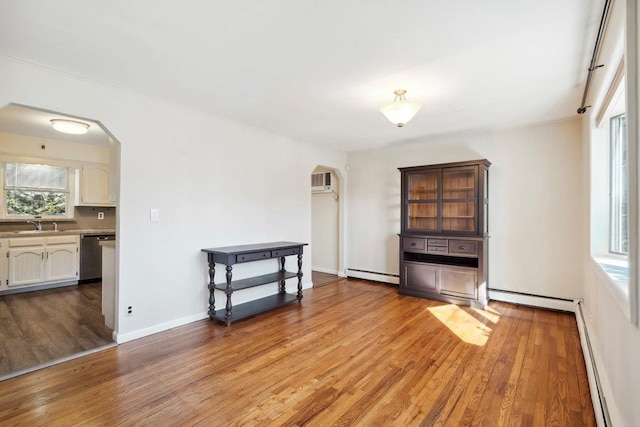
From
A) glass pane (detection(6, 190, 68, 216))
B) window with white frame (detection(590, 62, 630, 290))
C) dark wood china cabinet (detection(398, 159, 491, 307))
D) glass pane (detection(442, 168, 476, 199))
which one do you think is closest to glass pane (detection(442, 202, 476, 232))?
dark wood china cabinet (detection(398, 159, 491, 307))

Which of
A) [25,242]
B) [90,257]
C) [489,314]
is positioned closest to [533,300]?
[489,314]

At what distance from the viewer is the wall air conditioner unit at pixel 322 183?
20.8 feet

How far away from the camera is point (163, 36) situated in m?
2.11

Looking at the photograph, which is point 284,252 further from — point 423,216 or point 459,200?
point 459,200

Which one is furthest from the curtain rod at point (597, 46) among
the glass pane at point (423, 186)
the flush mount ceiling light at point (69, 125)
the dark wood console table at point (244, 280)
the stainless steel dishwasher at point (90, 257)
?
the stainless steel dishwasher at point (90, 257)

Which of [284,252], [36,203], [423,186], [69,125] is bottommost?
[284,252]

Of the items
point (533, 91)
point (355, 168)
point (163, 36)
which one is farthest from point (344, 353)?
point (355, 168)

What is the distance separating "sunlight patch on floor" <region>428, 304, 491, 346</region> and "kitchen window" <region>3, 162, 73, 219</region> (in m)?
6.38

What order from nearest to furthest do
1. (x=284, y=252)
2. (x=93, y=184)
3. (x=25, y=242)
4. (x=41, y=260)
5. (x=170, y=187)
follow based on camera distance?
(x=170, y=187) < (x=284, y=252) < (x=25, y=242) < (x=41, y=260) < (x=93, y=184)

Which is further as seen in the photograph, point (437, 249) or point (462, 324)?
point (437, 249)

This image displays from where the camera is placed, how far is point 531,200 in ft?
13.6

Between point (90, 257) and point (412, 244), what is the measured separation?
5428 mm

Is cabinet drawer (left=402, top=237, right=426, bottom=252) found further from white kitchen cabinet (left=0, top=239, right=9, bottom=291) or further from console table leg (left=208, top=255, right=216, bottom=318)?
white kitchen cabinet (left=0, top=239, right=9, bottom=291)

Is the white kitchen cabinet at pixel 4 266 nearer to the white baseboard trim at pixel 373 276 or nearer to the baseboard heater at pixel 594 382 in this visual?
the white baseboard trim at pixel 373 276
